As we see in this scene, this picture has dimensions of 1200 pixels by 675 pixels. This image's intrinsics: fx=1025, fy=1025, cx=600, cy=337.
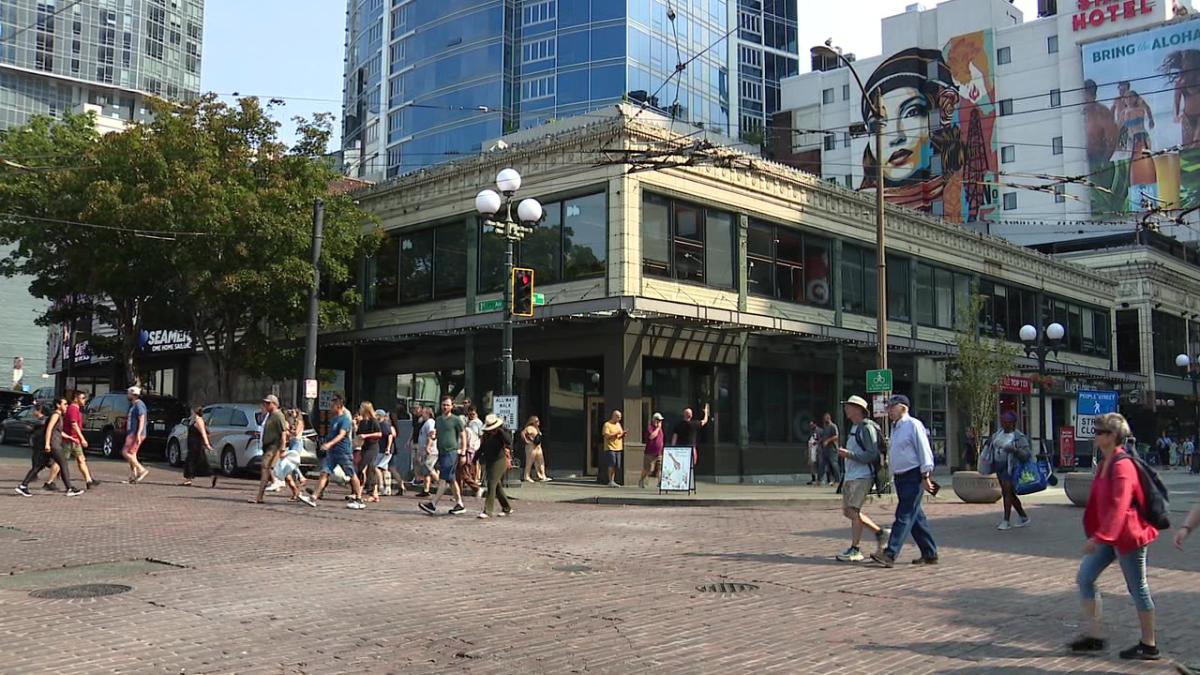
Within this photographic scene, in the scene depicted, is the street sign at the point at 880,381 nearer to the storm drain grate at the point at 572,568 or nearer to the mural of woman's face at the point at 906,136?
the storm drain grate at the point at 572,568

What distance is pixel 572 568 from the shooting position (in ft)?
33.0

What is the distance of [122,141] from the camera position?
26.0 m

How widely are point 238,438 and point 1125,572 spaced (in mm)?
19272

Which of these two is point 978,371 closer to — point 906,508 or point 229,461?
point 229,461

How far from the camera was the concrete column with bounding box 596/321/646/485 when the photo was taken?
22.9 m

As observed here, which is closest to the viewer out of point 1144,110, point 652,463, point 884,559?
point 884,559

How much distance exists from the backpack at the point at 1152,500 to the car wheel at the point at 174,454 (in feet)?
76.3

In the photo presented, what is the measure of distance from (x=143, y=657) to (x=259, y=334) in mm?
23863

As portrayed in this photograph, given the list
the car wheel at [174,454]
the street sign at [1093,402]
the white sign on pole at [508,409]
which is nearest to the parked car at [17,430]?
the car wheel at [174,454]

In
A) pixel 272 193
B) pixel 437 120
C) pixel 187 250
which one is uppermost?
pixel 437 120

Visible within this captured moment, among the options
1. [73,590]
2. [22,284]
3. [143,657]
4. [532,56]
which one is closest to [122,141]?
[73,590]

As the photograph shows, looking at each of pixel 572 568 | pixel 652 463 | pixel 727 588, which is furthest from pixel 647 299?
pixel 727 588

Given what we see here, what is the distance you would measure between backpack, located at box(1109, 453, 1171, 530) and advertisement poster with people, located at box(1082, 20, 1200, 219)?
227 feet

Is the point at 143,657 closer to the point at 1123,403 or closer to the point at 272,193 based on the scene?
the point at 272,193
